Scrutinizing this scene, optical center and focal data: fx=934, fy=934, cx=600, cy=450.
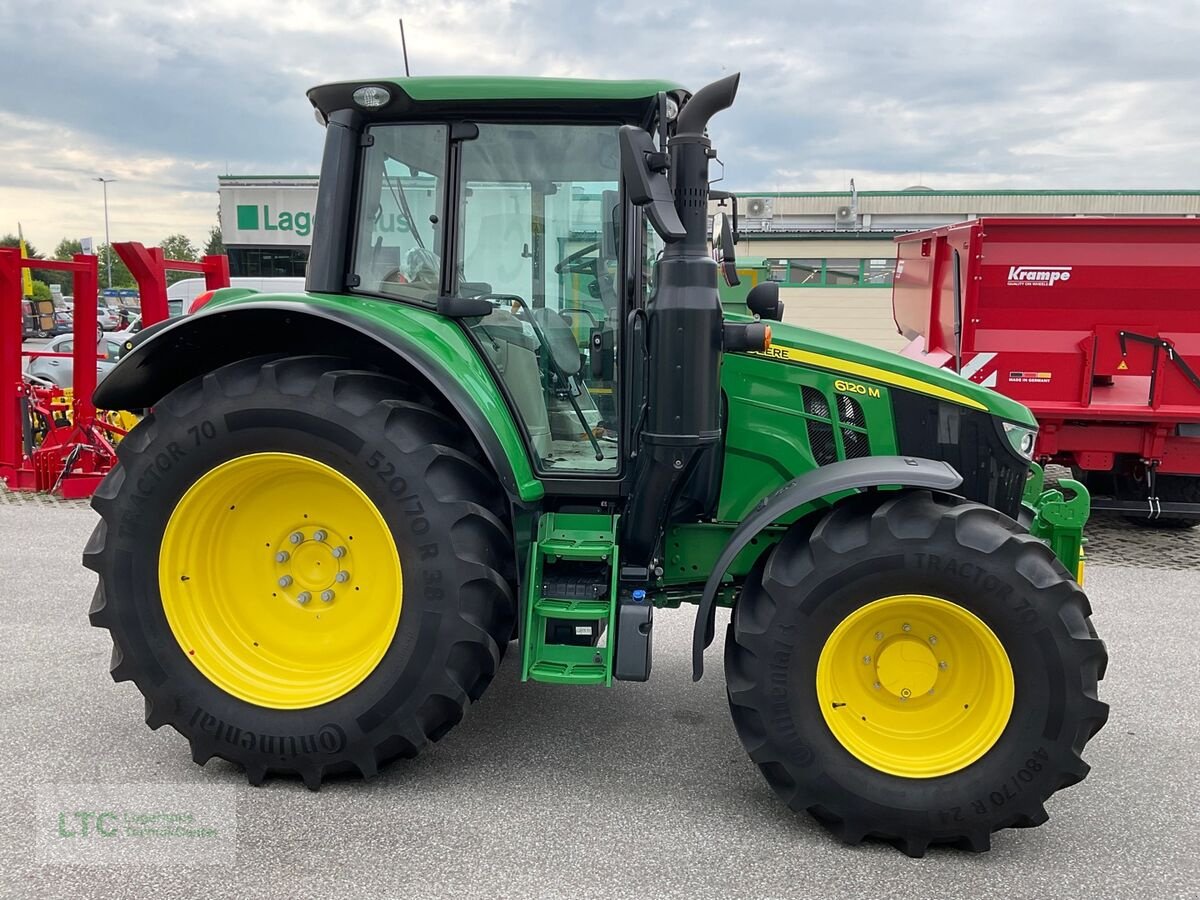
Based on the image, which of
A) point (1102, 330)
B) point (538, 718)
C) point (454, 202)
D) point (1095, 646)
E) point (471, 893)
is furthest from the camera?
point (1102, 330)

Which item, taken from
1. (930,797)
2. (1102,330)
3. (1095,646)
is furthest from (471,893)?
(1102,330)

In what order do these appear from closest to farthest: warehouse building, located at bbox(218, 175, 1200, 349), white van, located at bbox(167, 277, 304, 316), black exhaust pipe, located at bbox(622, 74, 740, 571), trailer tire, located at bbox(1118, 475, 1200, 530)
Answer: black exhaust pipe, located at bbox(622, 74, 740, 571) < trailer tire, located at bbox(1118, 475, 1200, 530) < white van, located at bbox(167, 277, 304, 316) < warehouse building, located at bbox(218, 175, 1200, 349)

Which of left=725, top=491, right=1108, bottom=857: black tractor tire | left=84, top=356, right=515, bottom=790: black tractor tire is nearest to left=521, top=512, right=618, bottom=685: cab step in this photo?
left=84, top=356, right=515, bottom=790: black tractor tire

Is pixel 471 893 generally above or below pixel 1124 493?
below

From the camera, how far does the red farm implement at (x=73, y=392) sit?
775 cm

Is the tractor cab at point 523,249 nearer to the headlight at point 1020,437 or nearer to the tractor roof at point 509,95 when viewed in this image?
the tractor roof at point 509,95

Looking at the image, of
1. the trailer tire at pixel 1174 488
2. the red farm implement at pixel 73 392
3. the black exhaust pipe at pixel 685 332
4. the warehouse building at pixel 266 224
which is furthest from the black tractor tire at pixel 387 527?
the warehouse building at pixel 266 224

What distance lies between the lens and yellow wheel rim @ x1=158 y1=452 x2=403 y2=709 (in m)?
3.21

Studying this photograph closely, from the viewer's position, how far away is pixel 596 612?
3.11 meters

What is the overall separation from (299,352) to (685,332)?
4.77 ft

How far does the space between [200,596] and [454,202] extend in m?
1.66

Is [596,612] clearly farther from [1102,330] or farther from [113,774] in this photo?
[1102,330]
